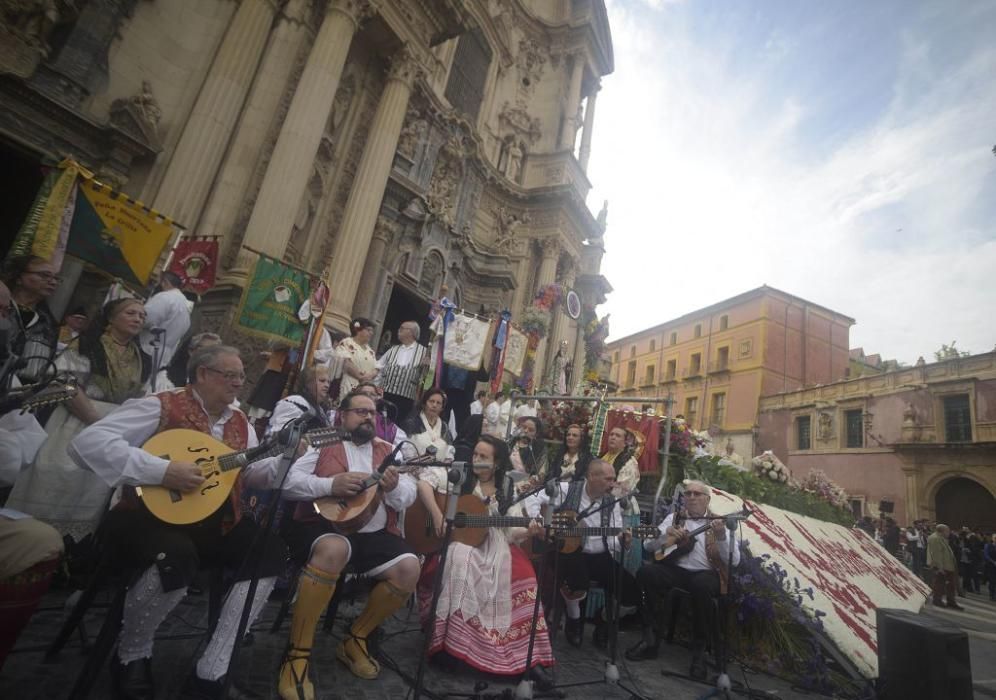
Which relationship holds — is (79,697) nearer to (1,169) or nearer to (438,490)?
(438,490)

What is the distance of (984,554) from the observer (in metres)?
16.1

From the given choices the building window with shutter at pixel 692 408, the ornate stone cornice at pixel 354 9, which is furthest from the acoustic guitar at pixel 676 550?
the building window with shutter at pixel 692 408

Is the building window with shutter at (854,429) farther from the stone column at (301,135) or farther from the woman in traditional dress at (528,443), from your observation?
the stone column at (301,135)

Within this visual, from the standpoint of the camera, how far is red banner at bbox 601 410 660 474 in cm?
729

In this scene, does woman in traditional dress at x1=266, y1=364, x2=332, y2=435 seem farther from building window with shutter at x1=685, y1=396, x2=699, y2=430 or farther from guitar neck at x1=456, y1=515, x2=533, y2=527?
building window with shutter at x1=685, y1=396, x2=699, y2=430

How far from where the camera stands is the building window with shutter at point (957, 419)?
22.0 m

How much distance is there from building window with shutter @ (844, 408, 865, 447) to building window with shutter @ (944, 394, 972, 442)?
348cm

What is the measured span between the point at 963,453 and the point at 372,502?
2923 centimetres

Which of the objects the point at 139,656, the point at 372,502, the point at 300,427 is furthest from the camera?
the point at 372,502

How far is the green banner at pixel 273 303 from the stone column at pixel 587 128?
57.0 feet

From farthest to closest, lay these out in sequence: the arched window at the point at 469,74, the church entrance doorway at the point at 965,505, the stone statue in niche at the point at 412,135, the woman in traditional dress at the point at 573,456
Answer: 1. the church entrance doorway at the point at 965,505
2. the arched window at the point at 469,74
3. the stone statue in niche at the point at 412,135
4. the woman in traditional dress at the point at 573,456

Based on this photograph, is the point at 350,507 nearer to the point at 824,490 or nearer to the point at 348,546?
the point at 348,546

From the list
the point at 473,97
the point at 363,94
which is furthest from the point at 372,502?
the point at 473,97

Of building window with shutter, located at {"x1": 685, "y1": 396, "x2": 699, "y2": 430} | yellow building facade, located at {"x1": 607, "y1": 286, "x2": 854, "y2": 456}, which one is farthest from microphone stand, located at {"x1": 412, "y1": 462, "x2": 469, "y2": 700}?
building window with shutter, located at {"x1": 685, "y1": 396, "x2": 699, "y2": 430}
